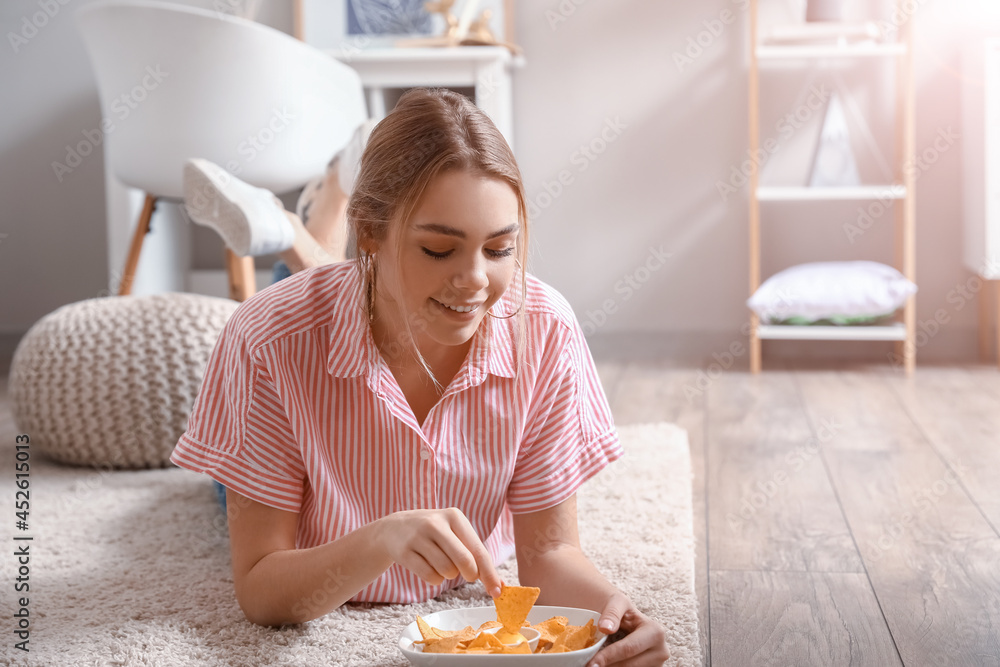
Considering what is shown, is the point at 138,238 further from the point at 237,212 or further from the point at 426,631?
the point at 426,631

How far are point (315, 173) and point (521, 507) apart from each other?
5.27 feet

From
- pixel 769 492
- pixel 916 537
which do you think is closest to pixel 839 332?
pixel 769 492

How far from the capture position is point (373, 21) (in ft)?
9.51

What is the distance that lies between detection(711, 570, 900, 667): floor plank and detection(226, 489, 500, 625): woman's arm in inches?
12.7

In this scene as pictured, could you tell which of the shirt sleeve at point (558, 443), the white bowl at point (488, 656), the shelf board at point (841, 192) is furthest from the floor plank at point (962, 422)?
the white bowl at point (488, 656)

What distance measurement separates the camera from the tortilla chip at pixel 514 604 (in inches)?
31.8

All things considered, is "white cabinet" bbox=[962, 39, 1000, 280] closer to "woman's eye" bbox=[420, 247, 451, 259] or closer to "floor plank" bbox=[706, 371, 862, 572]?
"floor plank" bbox=[706, 371, 862, 572]

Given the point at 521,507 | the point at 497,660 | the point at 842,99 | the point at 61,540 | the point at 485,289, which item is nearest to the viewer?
the point at 497,660

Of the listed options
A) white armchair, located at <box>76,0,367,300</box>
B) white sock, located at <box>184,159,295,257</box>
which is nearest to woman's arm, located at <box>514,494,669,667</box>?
white sock, located at <box>184,159,295,257</box>

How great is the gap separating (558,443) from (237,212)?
0.68m

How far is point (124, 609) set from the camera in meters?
1.11

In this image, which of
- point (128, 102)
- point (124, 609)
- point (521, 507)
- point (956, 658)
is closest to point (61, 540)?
point (124, 609)

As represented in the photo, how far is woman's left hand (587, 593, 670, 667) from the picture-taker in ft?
2.69

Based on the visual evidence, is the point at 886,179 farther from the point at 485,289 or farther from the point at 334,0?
the point at 485,289
